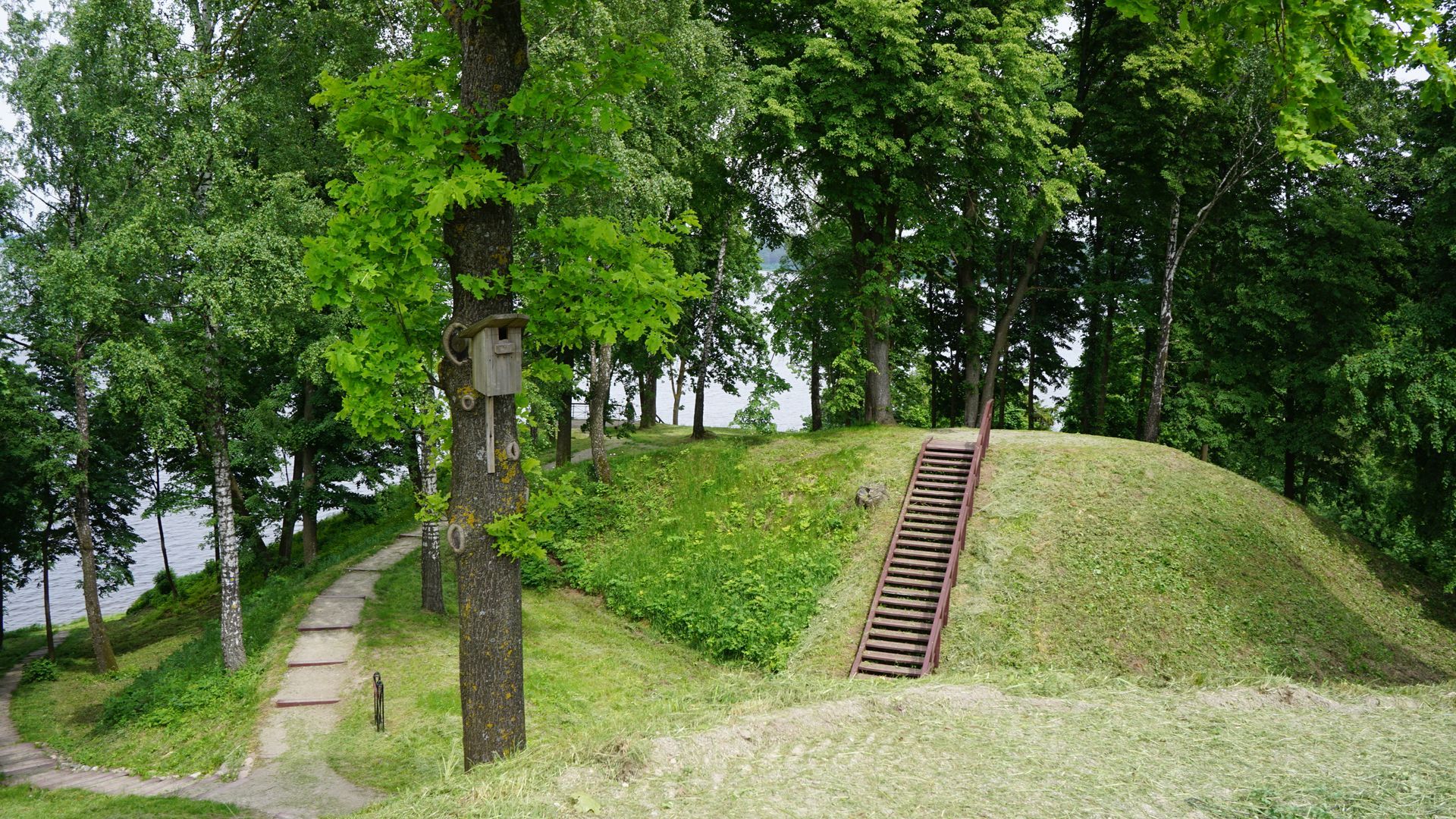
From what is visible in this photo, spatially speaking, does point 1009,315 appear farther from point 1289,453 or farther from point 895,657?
point 895,657

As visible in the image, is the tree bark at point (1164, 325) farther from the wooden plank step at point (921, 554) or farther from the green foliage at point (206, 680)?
the green foliage at point (206, 680)

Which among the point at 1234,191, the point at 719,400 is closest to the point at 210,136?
the point at 1234,191

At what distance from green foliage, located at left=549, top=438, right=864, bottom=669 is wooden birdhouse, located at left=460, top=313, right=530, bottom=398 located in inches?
392

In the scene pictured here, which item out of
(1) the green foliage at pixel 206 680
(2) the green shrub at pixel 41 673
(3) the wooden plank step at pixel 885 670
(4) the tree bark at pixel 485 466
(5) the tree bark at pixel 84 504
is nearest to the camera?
(4) the tree bark at pixel 485 466

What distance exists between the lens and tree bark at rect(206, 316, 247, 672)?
1606cm

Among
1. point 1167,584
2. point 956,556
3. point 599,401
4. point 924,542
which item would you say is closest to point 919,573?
point 956,556

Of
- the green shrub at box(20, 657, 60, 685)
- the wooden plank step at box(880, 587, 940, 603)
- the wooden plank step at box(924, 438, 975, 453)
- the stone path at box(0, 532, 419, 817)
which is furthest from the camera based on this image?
the green shrub at box(20, 657, 60, 685)

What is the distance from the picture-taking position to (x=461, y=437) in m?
7.79

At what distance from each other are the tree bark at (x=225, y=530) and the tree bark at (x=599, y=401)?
8.27 m

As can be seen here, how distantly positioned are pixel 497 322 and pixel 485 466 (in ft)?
4.08

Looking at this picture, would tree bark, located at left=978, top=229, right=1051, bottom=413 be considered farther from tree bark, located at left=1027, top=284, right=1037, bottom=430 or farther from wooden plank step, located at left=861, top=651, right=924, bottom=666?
wooden plank step, located at left=861, top=651, right=924, bottom=666

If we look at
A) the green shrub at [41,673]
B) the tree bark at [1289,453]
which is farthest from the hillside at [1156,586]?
the green shrub at [41,673]

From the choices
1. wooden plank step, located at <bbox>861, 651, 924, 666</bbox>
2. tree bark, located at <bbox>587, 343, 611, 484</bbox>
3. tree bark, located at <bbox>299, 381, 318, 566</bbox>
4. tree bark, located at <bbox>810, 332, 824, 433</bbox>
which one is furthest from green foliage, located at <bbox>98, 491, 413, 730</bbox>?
tree bark, located at <bbox>810, 332, 824, 433</bbox>

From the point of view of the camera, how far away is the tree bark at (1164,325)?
25.1 metres
